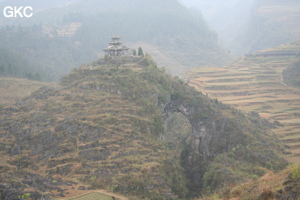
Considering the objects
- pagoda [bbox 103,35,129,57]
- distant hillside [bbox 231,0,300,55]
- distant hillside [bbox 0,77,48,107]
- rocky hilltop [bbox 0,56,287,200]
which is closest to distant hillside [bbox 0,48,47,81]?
distant hillside [bbox 0,77,48,107]

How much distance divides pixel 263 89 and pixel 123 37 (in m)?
108

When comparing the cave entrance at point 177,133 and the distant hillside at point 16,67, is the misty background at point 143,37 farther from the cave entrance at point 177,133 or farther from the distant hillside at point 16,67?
the cave entrance at point 177,133

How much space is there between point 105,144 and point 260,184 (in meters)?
18.8

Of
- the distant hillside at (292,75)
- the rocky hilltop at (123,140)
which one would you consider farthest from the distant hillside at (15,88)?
the distant hillside at (292,75)

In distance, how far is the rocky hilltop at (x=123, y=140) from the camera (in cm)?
2981

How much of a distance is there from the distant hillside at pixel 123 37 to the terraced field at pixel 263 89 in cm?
4851

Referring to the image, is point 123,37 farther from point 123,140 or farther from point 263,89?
point 123,140

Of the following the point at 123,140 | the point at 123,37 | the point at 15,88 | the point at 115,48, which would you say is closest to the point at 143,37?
the point at 123,37

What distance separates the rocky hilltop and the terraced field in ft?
11.9

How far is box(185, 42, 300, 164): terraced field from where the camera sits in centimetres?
5037

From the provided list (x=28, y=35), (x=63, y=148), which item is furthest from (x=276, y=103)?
(x=28, y=35)

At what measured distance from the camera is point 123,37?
166500mm

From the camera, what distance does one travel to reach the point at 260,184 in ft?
59.6

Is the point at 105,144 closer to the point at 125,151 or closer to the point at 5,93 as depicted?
the point at 125,151
